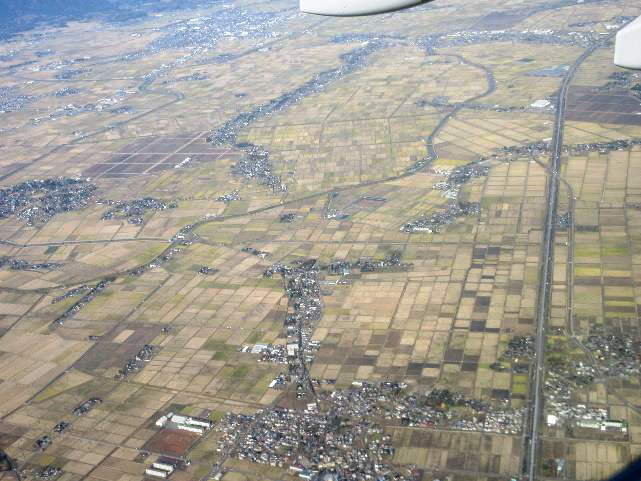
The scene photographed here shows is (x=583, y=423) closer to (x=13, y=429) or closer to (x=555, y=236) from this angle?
(x=555, y=236)

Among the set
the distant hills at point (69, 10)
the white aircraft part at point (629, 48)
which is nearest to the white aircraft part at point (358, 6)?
the white aircraft part at point (629, 48)

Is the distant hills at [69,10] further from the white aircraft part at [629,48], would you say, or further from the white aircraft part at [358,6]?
the white aircraft part at [629,48]

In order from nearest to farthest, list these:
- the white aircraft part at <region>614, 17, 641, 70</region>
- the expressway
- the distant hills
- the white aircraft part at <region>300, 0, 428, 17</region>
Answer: the white aircraft part at <region>614, 17, 641, 70</region>
the white aircraft part at <region>300, 0, 428, 17</region>
the expressway
the distant hills

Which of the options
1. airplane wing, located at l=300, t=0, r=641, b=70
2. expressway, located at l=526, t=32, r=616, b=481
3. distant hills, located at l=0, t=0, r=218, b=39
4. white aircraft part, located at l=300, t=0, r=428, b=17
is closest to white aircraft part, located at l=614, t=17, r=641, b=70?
airplane wing, located at l=300, t=0, r=641, b=70

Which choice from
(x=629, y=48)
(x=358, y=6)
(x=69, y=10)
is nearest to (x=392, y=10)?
(x=358, y=6)

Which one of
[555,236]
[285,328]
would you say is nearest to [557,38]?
[555,236]

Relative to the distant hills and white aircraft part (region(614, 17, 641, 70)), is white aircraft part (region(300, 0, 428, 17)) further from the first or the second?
the distant hills
